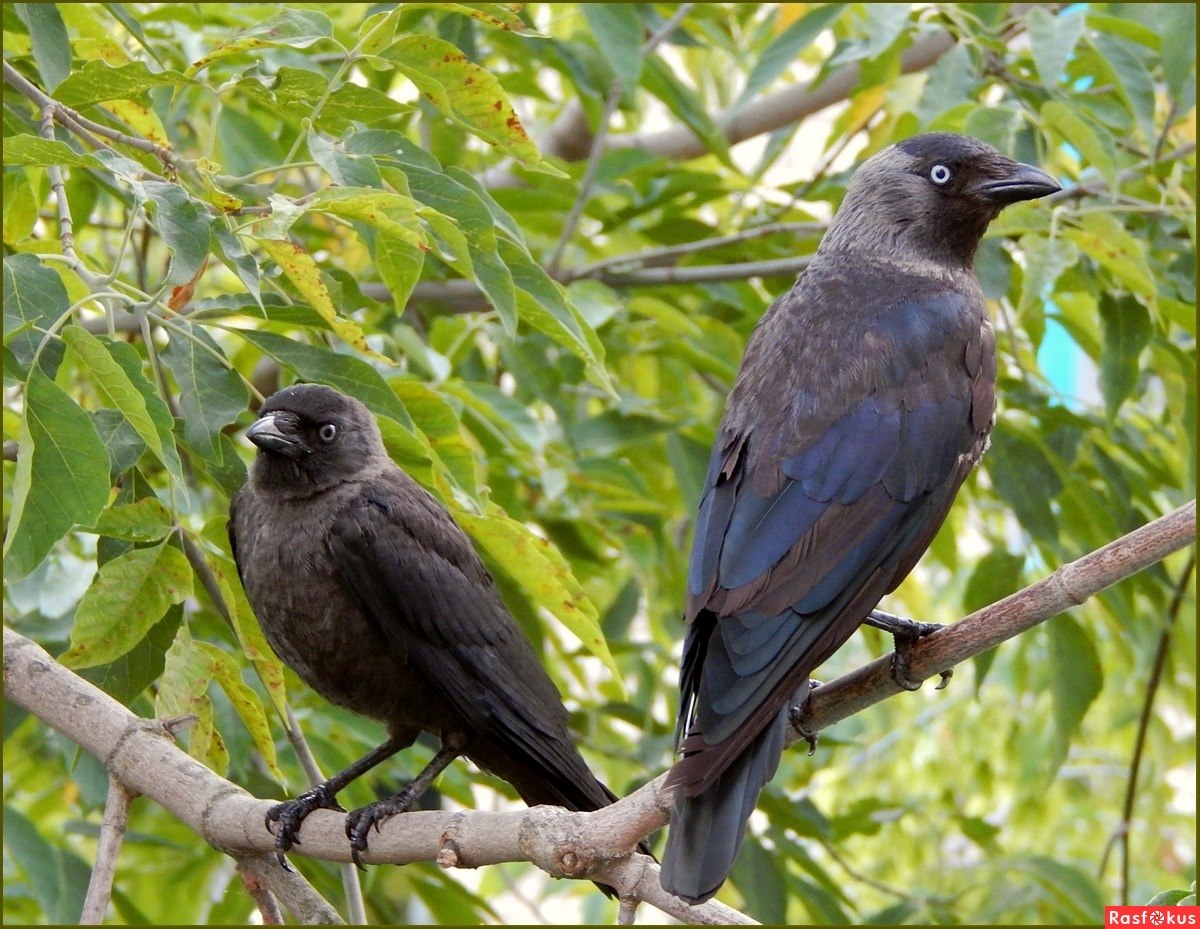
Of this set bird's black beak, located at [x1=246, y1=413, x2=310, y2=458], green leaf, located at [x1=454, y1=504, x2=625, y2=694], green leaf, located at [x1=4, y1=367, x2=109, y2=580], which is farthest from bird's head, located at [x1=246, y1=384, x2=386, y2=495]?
green leaf, located at [x1=4, y1=367, x2=109, y2=580]

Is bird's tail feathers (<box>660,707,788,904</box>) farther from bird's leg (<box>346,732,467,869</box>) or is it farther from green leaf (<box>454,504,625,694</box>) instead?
bird's leg (<box>346,732,467,869</box>)

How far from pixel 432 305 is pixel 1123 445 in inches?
81.0

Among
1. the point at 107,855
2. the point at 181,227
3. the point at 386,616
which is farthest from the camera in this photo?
the point at 386,616

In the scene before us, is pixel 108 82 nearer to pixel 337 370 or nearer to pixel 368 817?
pixel 337 370

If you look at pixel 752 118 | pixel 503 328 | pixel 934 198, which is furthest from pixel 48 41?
pixel 752 118

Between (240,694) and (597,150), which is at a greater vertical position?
(597,150)

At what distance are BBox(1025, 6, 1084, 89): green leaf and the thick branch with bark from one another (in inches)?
57.1

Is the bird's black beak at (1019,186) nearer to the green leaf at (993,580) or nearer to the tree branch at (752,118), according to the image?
the green leaf at (993,580)

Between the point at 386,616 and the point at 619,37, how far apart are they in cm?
160

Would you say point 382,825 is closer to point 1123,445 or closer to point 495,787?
point 495,787

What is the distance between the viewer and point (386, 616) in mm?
3156

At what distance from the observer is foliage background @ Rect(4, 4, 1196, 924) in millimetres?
2498

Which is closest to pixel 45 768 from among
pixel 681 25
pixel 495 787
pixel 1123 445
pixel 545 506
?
pixel 495 787

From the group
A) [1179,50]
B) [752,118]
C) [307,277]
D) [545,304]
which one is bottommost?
[307,277]
